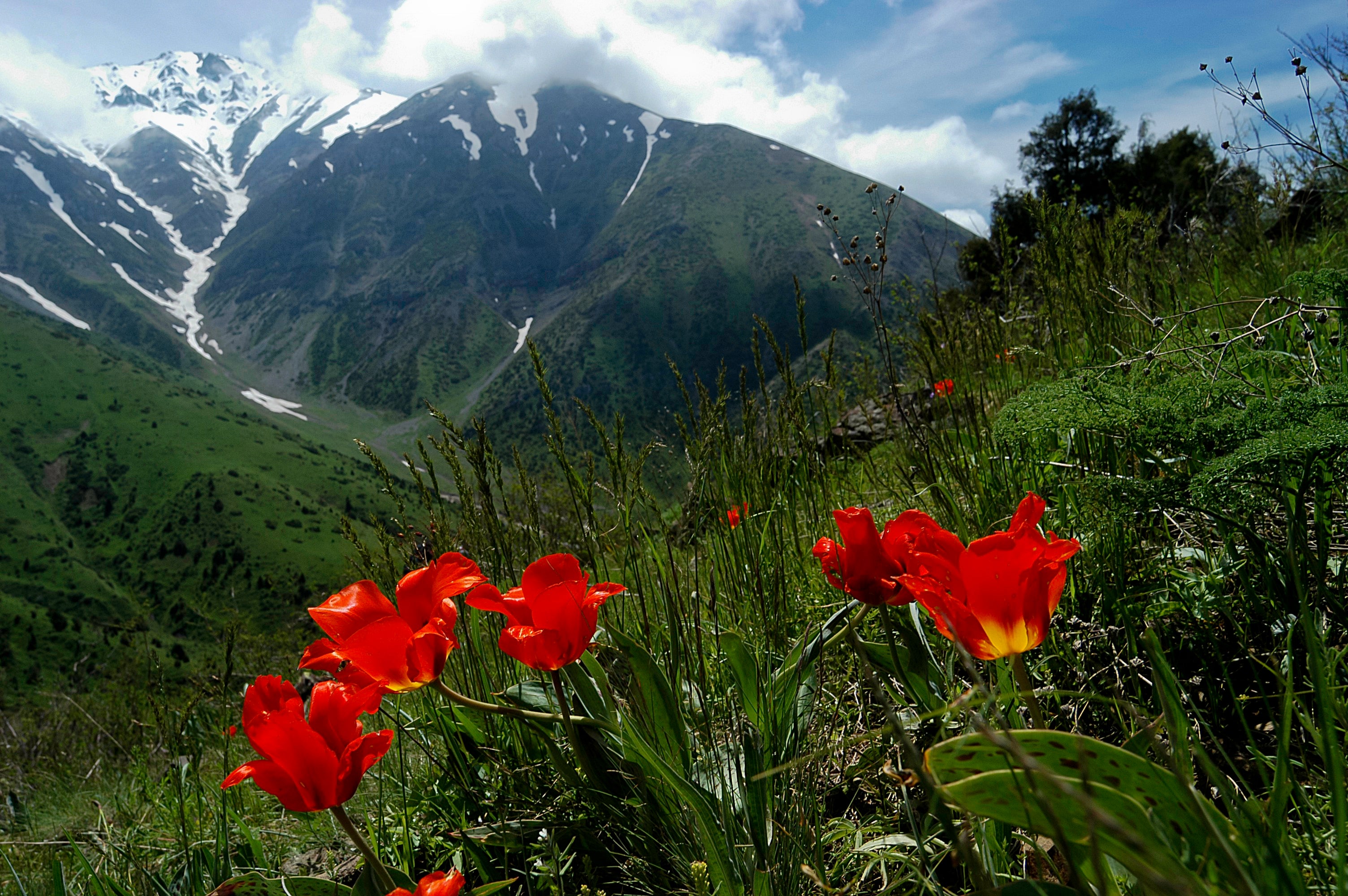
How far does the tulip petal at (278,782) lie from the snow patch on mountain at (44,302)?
209m

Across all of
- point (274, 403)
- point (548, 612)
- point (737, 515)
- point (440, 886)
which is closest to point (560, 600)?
point (548, 612)

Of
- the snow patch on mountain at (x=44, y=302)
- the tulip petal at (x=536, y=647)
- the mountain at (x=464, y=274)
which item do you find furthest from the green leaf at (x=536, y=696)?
the snow patch on mountain at (x=44, y=302)

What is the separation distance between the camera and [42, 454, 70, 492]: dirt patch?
89.7 meters

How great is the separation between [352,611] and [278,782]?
0.97ft

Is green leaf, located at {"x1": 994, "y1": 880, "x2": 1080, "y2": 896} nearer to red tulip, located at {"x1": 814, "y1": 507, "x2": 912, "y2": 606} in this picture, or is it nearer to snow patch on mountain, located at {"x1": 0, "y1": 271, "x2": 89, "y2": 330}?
red tulip, located at {"x1": 814, "y1": 507, "x2": 912, "y2": 606}

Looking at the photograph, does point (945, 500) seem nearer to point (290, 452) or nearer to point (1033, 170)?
point (1033, 170)

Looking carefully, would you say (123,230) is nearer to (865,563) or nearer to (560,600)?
(560,600)

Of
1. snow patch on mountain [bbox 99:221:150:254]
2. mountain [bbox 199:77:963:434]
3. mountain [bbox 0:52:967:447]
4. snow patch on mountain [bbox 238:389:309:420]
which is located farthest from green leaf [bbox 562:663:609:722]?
snow patch on mountain [bbox 99:221:150:254]

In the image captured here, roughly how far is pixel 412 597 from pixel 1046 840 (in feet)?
3.79

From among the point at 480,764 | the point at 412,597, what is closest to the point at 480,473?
the point at 412,597

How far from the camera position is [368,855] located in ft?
3.24

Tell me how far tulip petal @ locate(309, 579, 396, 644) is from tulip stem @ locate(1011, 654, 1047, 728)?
0.98m

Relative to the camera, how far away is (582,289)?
525 feet

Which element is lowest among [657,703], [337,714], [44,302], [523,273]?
[657,703]
